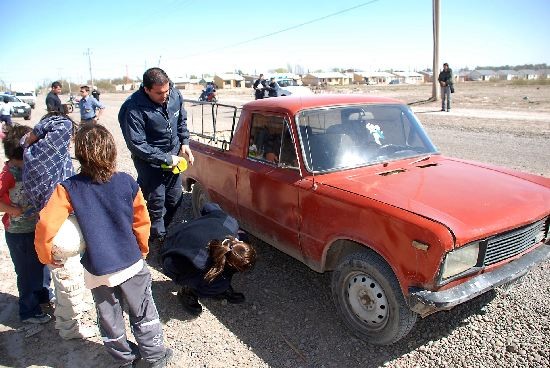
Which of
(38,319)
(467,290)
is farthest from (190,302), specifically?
(467,290)

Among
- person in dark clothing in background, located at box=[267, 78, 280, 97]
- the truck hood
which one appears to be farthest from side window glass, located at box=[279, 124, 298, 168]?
person in dark clothing in background, located at box=[267, 78, 280, 97]

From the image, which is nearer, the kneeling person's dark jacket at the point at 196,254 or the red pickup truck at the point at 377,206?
the red pickup truck at the point at 377,206

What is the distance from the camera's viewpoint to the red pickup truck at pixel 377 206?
2539mm

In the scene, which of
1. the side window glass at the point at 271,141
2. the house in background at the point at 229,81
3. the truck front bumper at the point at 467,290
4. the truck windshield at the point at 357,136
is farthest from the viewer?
the house in background at the point at 229,81

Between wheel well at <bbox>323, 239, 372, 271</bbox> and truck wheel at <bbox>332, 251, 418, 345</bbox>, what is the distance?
126 millimetres

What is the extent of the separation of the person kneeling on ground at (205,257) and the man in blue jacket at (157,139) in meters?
0.97

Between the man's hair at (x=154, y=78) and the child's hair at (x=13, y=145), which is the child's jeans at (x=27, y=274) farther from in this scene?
the man's hair at (x=154, y=78)

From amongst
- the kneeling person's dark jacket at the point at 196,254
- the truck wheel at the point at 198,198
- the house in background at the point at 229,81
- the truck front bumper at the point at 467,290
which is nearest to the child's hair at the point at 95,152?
the kneeling person's dark jacket at the point at 196,254

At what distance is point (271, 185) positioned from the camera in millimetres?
3730

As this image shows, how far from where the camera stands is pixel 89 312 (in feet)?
11.8

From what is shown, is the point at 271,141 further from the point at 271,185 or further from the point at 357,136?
the point at 357,136

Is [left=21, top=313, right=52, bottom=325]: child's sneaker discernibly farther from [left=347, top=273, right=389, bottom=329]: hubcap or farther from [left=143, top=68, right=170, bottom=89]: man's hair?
[left=347, top=273, right=389, bottom=329]: hubcap

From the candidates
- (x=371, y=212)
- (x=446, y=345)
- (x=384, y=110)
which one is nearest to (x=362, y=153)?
(x=384, y=110)

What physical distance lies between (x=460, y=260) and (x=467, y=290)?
20 cm
